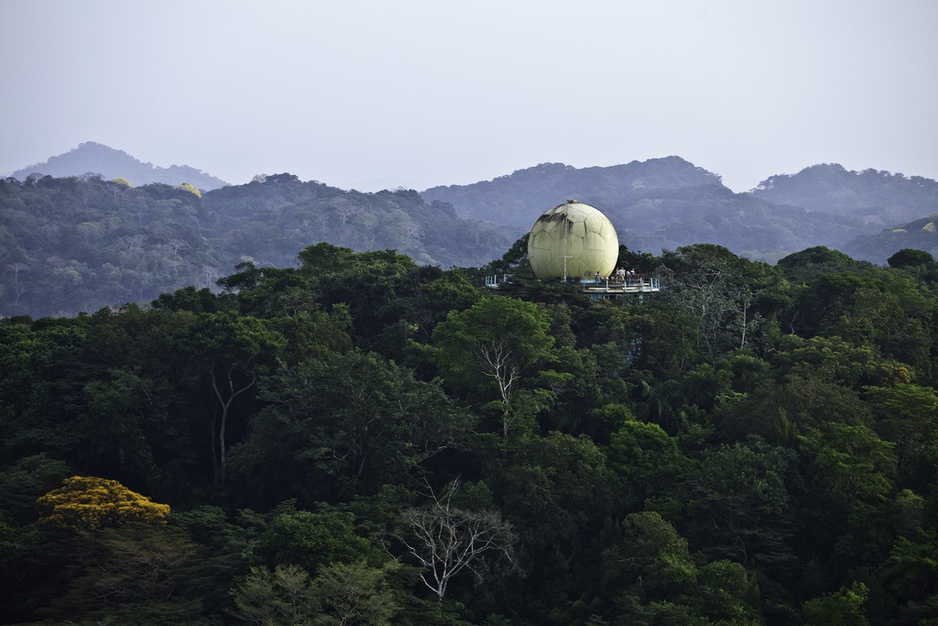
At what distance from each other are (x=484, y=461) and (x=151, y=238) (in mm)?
134988

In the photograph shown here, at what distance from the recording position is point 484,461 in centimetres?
2722

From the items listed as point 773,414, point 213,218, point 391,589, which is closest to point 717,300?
point 773,414

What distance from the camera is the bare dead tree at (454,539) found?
2223 centimetres

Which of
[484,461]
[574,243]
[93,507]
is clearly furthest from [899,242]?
[93,507]

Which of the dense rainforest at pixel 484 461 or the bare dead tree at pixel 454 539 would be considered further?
the bare dead tree at pixel 454 539

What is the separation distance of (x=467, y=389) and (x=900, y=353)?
16927mm

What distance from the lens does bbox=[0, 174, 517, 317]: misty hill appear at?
5089 inches

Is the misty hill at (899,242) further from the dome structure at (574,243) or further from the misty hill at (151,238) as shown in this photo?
the dome structure at (574,243)

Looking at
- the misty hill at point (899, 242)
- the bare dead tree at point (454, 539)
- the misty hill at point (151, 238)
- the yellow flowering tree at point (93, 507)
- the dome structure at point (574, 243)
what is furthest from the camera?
the misty hill at point (899, 242)

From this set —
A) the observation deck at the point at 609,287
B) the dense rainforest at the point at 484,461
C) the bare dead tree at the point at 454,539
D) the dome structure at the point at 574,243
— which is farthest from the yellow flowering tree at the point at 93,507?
the dome structure at the point at 574,243

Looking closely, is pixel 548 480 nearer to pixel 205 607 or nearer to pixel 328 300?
pixel 205 607

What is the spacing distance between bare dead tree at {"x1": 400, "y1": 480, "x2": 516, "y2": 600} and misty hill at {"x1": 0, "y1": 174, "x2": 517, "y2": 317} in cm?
10983

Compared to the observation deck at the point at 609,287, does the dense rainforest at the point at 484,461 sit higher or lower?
lower

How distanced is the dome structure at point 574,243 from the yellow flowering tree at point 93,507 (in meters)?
21.1
